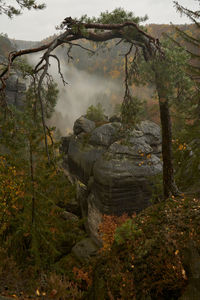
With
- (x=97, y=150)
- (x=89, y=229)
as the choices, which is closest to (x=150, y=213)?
(x=89, y=229)

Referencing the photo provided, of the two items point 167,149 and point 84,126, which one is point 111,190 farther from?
point 167,149

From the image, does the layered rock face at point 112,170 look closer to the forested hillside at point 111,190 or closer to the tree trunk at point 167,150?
the forested hillside at point 111,190

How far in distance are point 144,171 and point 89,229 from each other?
5251 millimetres

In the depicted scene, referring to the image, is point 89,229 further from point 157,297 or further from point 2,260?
point 157,297

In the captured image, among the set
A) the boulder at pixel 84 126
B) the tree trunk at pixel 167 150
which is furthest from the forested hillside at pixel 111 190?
the boulder at pixel 84 126

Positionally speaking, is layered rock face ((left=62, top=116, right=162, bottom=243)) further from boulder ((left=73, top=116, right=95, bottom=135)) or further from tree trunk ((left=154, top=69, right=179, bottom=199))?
tree trunk ((left=154, top=69, right=179, bottom=199))

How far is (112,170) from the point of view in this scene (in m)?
12.8

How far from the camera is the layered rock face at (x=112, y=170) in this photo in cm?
1261

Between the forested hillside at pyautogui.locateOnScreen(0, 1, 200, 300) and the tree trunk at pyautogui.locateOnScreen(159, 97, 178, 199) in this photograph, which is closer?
the forested hillside at pyautogui.locateOnScreen(0, 1, 200, 300)

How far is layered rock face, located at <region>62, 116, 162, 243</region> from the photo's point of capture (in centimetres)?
1261

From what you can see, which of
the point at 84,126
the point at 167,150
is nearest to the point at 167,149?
the point at 167,150

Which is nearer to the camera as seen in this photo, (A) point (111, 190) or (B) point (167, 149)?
(B) point (167, 149)

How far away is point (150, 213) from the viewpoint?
6285 millimetres

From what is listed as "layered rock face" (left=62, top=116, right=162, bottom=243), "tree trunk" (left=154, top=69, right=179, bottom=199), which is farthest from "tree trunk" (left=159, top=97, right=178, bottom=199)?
"layered rock face" (left=62, top=116, right=162, bottom=243)
